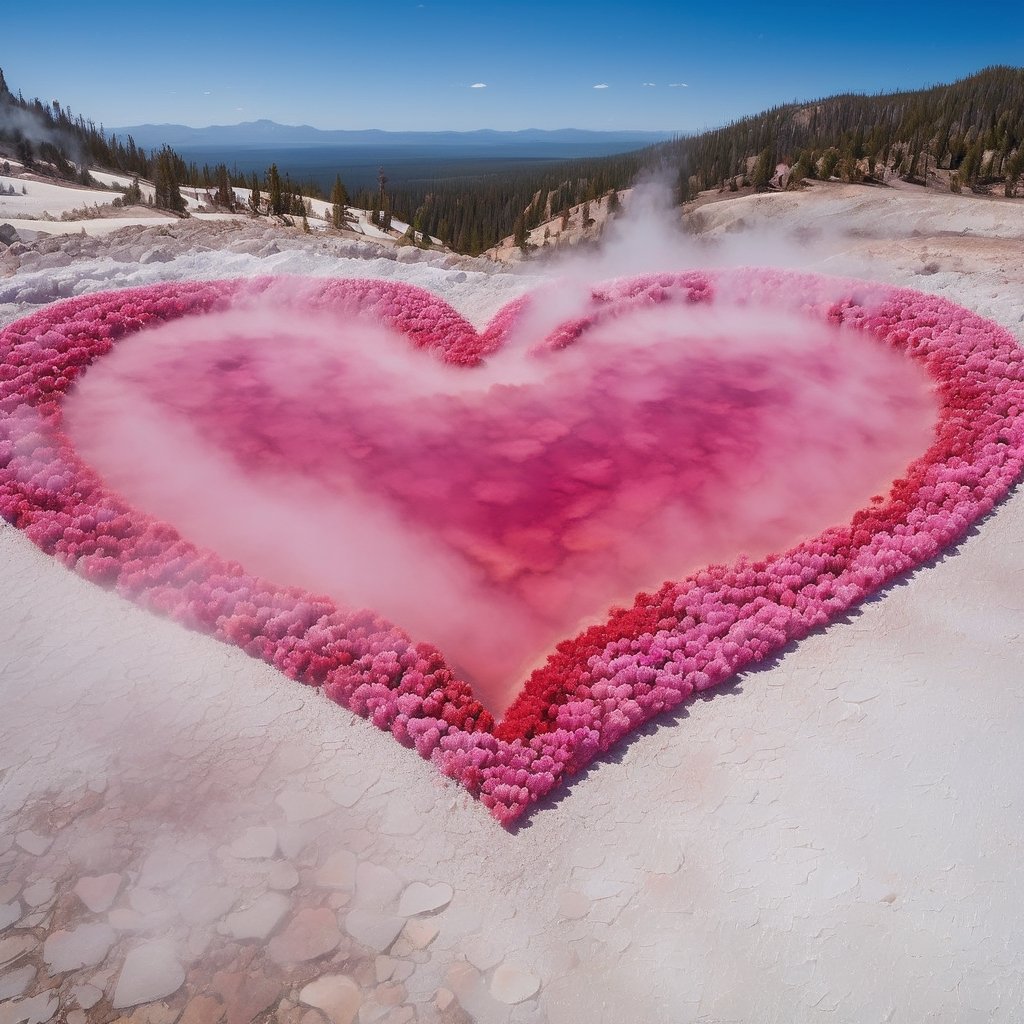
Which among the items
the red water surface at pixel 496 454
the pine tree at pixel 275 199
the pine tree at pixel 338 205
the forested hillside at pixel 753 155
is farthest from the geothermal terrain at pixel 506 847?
the pine tree at pixel 338 205

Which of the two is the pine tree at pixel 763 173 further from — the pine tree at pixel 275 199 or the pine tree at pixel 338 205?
the pine tree at pixel 275 199

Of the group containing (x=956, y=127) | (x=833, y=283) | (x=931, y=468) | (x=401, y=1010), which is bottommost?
(x=401, y=1010)

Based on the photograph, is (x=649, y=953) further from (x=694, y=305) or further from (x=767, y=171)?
(x=767, y=171)

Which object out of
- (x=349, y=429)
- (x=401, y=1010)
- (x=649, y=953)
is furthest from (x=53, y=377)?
(x=649, y=953)

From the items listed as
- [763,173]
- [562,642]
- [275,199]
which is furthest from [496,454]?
[763,173]

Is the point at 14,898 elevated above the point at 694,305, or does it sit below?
below

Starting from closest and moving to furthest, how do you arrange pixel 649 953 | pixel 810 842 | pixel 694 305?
pixel 649 953 < pixel 810 842 < pixel 694 305

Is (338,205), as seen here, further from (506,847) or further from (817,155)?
(506,847)
